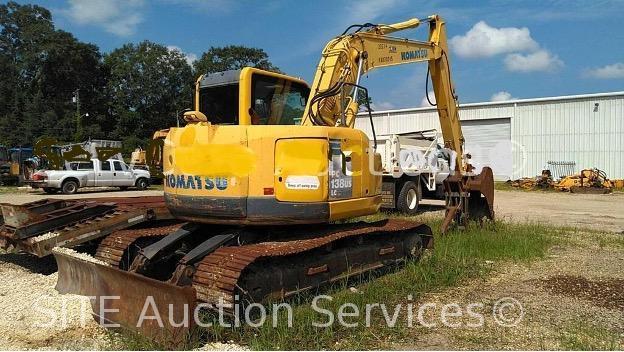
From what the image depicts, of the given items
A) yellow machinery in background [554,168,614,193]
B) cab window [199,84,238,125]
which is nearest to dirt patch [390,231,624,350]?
cab window [199,84,238,125]

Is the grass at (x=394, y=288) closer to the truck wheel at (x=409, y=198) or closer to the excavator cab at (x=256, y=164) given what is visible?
the excavator cab at (x=256, y=164)

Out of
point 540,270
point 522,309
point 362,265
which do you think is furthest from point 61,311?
point 540,270

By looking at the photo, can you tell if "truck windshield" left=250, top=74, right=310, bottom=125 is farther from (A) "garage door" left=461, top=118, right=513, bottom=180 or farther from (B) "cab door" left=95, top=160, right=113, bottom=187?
(A) "garage door" left=461, top=118, right=513, bottom=180

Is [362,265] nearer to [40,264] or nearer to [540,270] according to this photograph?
[540,270]

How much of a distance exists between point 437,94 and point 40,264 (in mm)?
7782

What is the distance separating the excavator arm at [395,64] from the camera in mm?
7285

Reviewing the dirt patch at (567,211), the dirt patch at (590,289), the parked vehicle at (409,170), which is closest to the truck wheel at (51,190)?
the dirt patch at (567,211)

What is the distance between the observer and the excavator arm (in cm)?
729

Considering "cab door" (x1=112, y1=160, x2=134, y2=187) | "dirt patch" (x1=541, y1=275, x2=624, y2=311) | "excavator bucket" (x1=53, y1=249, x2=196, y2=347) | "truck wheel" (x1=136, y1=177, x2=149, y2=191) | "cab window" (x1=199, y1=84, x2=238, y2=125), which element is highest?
"cab window" (x1=199, y1=84, x2=238, y2=125)

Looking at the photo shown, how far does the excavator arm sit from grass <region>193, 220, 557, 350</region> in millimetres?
765

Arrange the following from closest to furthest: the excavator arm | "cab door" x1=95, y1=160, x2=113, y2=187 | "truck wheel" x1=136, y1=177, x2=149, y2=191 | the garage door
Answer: the excavator arm, "cab door" x1=95, y1=160, x2=113, y2=187, "truck wheel" x1=136, y1=177, x2=149, y2=191, the garage door

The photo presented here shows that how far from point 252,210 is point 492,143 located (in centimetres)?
3222

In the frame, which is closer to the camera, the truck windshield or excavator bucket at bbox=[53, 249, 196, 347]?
excavator bucket at bbox=[53, 249, 196, 347]

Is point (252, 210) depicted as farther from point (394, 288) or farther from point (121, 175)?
point (121, 175)
